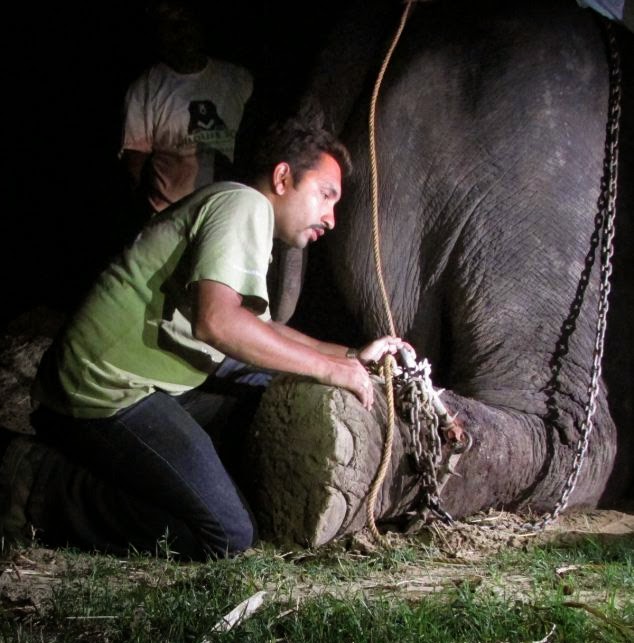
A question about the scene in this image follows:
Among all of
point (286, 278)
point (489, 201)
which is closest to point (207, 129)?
point (286, 278)

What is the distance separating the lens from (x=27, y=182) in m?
7.85

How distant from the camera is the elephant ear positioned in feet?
16.4

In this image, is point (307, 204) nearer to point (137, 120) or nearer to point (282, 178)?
point (282, 178)

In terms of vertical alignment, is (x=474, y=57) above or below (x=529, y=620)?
above

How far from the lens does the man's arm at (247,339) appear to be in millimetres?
3100

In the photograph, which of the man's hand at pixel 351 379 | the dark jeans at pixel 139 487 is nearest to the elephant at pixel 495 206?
the man's hand at pixel 351 379

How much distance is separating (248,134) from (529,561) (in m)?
2.94

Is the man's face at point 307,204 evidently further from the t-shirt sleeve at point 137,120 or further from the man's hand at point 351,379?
the t-shirt sleeve at point 137,120

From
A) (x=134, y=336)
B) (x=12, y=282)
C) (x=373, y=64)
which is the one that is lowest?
(x=12, y=282)

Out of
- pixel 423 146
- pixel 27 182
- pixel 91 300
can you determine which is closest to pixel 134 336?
pixel 91 300

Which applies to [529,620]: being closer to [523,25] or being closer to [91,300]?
[91,300]

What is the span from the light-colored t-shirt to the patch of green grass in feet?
7.86

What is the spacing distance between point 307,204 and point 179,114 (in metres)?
1.84

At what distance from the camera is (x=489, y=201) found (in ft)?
14.5
